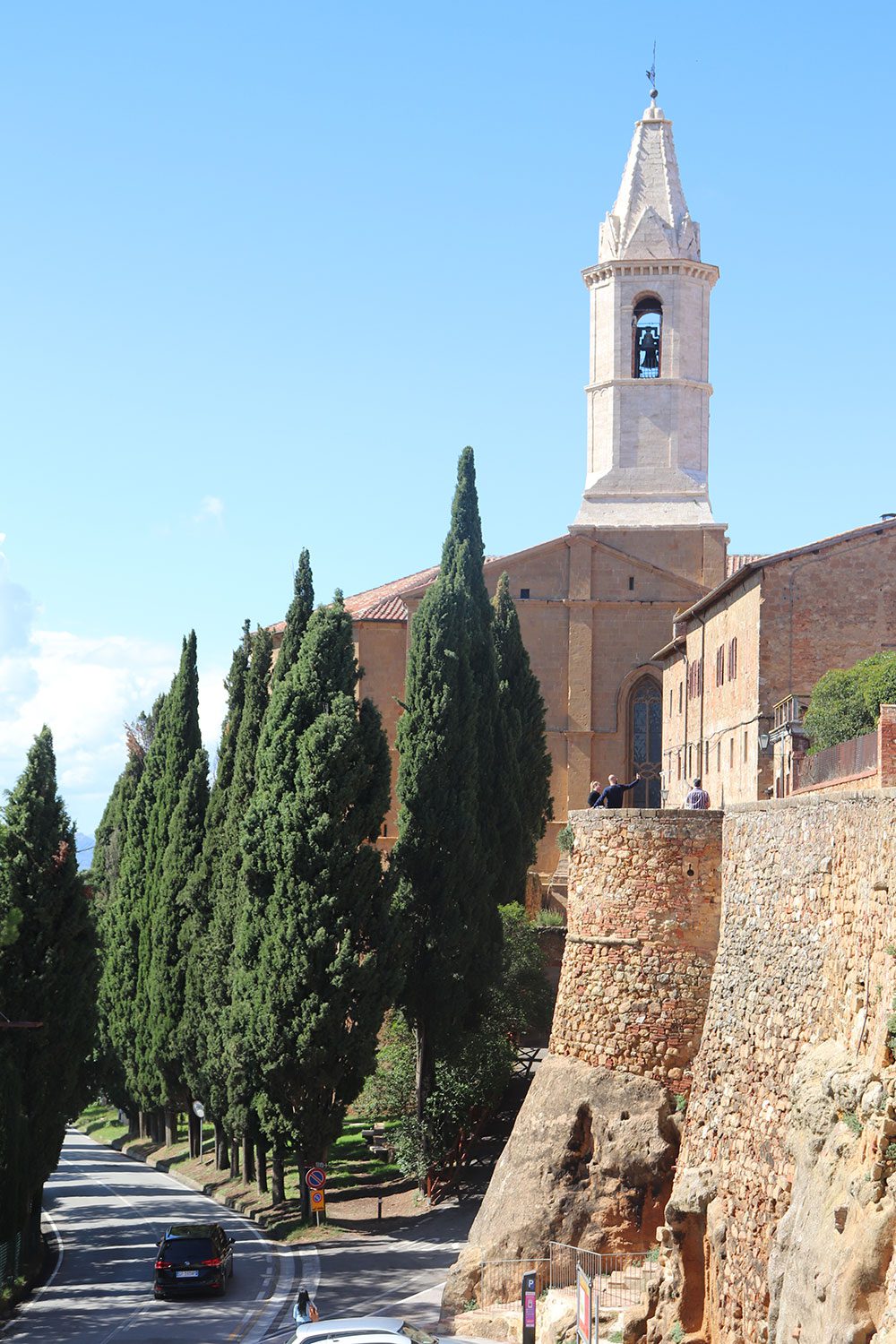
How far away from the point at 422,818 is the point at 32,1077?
867 centimetres

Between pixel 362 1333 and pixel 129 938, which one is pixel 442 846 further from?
pixel 362 1333

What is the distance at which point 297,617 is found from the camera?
115 feet

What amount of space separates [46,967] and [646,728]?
89.8 feet

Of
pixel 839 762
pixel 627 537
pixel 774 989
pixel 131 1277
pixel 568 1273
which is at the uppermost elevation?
pixel 627 537

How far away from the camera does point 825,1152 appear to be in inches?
570

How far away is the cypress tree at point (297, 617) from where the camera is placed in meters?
34.1

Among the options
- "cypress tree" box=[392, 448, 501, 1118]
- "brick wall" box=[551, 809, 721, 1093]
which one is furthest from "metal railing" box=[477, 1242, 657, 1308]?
"cypress tree" box=[392, 448, 501, 1118]

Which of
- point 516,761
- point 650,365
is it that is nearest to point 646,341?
point 650,365

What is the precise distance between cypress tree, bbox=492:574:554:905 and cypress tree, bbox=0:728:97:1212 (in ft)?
31.8

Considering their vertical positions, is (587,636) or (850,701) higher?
(587,636)

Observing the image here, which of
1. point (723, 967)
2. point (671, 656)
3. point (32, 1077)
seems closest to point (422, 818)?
point (32, 1077)

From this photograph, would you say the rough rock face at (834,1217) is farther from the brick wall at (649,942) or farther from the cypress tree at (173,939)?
the cypress tree at (173,939)

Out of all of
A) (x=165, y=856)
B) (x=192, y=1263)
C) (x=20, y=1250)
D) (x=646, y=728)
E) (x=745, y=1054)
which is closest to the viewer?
(x=745, y=1054)

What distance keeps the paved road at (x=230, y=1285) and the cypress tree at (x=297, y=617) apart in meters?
11.1
